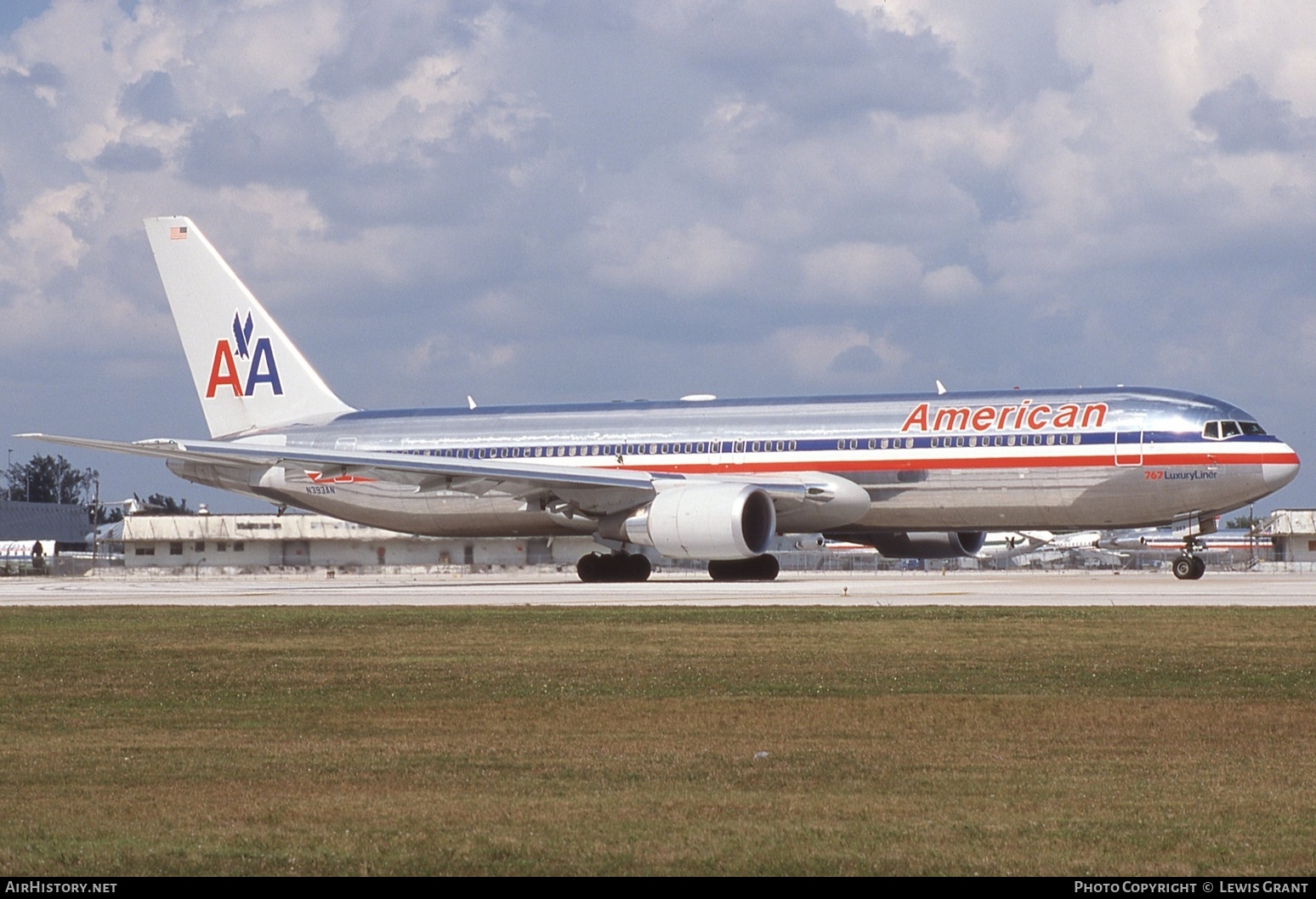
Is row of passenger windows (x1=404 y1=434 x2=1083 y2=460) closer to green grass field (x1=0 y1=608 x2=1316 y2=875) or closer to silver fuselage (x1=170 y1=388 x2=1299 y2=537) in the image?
silver fuselage (x1=170 y1=388 x2=1299 y2=537)

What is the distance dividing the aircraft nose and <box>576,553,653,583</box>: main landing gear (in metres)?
15.2

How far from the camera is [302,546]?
3499 inches

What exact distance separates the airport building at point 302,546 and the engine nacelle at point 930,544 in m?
29.5

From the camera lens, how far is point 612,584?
3981cm

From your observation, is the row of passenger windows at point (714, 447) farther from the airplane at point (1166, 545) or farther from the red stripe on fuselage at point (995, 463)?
the airplane at point (1166, 545)

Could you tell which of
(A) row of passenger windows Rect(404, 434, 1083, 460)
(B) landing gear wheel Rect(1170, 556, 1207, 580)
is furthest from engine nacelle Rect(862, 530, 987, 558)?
(B) landing gear wheel Rect(1170, 556, 1207, 580)

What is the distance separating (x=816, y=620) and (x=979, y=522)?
1723 centimetres

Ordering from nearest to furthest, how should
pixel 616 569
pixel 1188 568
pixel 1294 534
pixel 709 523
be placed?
pixel 709 523
pixel 1188 568
pixel 616 569
pixel 1294 534

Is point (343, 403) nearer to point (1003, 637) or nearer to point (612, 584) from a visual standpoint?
point (612, 584)

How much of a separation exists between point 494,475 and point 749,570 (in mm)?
7577

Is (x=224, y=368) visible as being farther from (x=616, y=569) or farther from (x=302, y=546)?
(x=302, y=546)

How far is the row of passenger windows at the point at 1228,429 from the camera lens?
1451 inches

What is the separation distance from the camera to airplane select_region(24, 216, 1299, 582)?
37156 millimetres

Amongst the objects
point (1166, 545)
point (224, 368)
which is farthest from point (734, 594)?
point (1166, 545)
